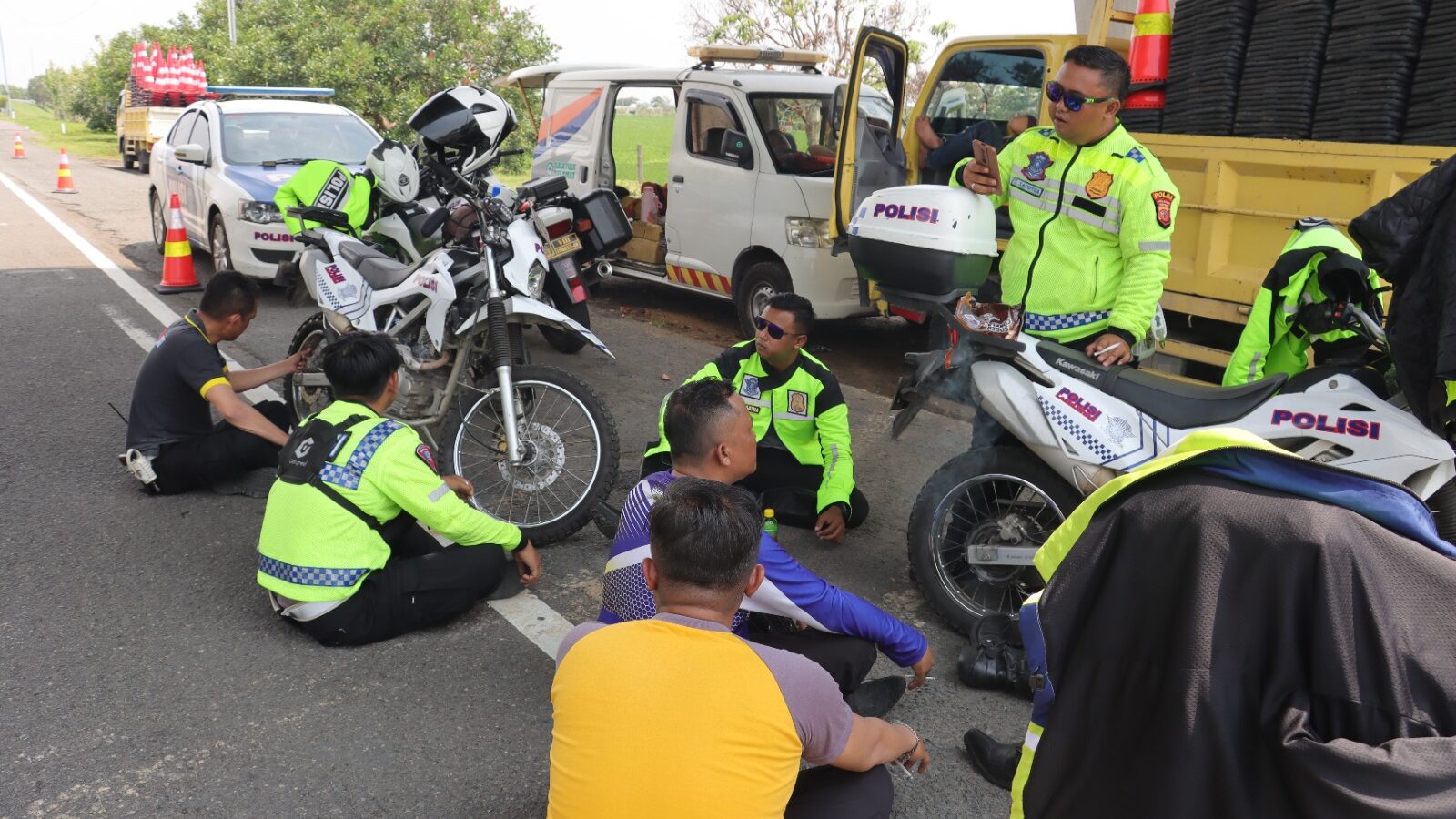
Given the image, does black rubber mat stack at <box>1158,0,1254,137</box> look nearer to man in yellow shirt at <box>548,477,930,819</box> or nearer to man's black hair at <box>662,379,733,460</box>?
man's black hair at <box>662,379,733,460</box>

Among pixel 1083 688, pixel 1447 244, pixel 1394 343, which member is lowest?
pixel 1083 688

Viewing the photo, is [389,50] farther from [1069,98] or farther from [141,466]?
[1069,98]

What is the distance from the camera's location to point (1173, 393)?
11.3 feet

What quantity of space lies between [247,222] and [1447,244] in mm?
8753

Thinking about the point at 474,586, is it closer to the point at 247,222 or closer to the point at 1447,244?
the point at 1447,244

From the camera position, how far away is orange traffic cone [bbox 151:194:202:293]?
964cm

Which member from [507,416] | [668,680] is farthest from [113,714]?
[668,680]

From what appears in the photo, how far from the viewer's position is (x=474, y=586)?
3.85 meters

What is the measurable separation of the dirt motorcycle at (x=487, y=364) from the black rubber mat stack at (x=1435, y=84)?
349cm

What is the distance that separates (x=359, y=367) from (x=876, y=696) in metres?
2.03

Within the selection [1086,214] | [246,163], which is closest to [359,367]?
[1086,214]

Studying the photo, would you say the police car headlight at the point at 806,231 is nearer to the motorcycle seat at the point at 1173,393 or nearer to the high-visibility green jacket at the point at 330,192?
the high-visibility green jacket at the point at 330,192

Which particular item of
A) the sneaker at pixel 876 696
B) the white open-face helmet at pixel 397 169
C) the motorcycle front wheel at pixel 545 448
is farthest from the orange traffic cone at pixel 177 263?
the sneaker at pixel 876 696

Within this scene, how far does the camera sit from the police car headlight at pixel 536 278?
5.12 meters
